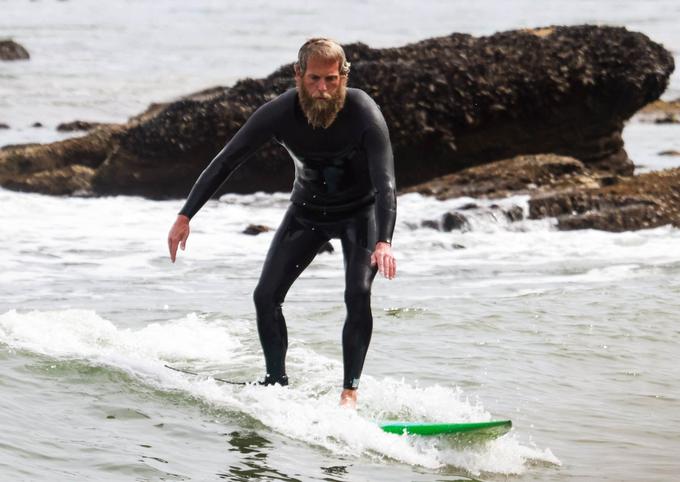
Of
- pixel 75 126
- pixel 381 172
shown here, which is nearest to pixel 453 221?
pixel 381 172

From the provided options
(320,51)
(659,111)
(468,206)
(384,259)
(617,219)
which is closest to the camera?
(384,259)

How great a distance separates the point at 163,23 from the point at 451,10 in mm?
14196

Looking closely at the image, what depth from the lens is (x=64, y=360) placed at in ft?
28.2

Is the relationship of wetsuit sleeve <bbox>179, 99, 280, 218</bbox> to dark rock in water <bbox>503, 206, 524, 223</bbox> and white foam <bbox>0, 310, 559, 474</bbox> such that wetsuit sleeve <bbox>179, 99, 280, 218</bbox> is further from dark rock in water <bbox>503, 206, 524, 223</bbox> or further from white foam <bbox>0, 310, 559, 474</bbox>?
dark rock in water <bbox>503, 206, 524, 223</bbox>

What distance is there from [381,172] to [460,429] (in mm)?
1462

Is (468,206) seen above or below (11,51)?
below

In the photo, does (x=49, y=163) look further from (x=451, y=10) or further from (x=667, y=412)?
(x=451, y=10)

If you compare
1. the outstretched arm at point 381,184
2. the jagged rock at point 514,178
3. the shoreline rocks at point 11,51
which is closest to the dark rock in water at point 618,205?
the jagged rock at point 514,178

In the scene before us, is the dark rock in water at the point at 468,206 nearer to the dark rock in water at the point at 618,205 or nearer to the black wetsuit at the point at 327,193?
the dark rock in water at the point at 618,205

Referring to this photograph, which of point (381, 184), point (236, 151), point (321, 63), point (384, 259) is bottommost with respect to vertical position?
point (384, 259)

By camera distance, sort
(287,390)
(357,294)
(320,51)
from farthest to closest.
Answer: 1. (287,390)
2. (357,294)
3. (320,51)

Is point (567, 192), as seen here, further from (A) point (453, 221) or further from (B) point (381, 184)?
(B) point (381, 184)

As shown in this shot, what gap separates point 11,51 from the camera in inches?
1732

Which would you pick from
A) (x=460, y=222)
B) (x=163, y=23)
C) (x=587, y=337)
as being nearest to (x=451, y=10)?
(x=163, y=23)
